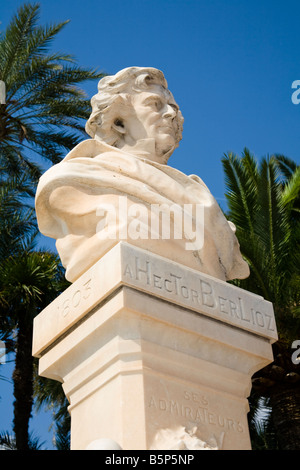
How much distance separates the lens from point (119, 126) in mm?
6340

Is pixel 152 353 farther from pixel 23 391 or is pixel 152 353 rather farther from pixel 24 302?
pixel 23 391

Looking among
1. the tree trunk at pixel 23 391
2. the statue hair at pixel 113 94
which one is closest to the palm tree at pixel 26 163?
the tree trunk at pixel 23 391

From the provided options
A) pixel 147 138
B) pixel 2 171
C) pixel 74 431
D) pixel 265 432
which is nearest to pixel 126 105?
pixel 147 138

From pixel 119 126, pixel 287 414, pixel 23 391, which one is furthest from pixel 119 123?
pixel 23 391

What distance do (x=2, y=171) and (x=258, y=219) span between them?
8.07 meters

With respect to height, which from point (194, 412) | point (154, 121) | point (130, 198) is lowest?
point (194, 412)

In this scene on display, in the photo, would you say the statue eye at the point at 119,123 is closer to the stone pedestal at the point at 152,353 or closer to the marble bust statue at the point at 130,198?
the marble bust statue at the point at 130,198

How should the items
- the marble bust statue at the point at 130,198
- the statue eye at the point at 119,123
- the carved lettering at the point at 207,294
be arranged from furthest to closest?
1. the statue eye at the point at 119,123
2. the marble bust statue at the point at 130,198
3. the carved lettering at the point at 207,294

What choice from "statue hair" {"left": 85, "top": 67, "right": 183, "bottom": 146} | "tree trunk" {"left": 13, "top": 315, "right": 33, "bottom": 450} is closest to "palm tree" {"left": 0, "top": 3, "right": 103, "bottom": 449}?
"tree trunk" {"left": 13, "top": 315, "right": 33, "bottom": 450}

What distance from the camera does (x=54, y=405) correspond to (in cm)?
1678

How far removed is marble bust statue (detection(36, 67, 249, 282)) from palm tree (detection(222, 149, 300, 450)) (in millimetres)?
6630

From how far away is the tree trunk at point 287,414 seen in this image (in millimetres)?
12391

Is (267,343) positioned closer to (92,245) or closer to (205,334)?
(205,334)

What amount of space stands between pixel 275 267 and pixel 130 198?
8.01 m
